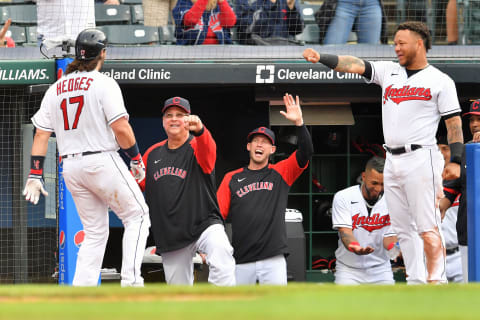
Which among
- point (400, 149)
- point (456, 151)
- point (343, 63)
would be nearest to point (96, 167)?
point (343, 63)

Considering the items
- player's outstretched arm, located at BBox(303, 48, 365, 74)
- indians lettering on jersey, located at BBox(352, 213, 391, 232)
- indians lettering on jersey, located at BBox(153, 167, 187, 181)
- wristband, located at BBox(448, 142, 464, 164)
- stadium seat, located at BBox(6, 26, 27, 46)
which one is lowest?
indians lettering on jersey, located at BBox(352, 213, 391, 232)

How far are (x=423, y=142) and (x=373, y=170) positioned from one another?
1.58 meters

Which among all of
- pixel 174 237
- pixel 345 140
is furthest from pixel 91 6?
pixel 345 140

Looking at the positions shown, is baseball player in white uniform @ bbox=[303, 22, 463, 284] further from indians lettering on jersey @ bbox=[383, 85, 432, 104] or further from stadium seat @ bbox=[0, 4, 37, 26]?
stadium seat @ bbox=[0, 4, 37, 26]

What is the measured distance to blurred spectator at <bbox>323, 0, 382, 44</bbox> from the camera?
28.9 feet

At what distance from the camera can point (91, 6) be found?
749 cm

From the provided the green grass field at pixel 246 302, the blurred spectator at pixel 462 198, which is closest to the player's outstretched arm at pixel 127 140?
the green grass field at pixel 246 302

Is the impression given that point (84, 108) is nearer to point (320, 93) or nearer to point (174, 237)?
point (174, 237)

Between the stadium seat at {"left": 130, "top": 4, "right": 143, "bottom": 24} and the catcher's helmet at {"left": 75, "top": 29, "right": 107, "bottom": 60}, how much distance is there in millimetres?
4116

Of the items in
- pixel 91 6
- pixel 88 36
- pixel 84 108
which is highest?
pixel 91 6

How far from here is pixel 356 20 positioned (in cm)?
896

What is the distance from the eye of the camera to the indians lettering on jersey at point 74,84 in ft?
17.6

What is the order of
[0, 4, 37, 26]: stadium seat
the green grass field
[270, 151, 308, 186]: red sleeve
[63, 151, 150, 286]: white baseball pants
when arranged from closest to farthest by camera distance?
the green grass field, [63, 151, 150, 286]: white baseball pants, [270, 151, 308, 186]: red sleeve, [0, 4, 37, 26]: stadium seat

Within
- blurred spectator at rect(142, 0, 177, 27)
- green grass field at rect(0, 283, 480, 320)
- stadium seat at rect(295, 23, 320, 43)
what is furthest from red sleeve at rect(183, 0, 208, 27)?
green grass field at rect(0, 283, 480, 320)
